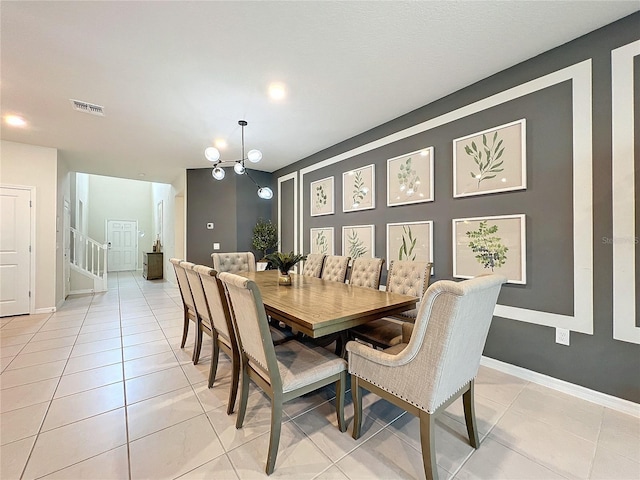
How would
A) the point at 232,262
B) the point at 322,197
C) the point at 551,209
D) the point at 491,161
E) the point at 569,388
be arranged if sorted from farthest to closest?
the point at 322,197, the point at 232,262, the point at 491,161, the point at 551,209, the point at 569,388

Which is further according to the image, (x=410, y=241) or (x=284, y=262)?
(x=410, y=241)

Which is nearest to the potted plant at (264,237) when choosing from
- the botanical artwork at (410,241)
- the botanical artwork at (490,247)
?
the botanical artwork at (410,241)

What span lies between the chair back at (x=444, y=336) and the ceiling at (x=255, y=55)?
188 centimetres

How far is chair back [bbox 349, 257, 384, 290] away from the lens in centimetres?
290

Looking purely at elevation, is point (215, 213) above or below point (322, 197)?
below

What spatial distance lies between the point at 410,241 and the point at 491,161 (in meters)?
1.17

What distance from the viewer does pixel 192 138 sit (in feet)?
13.2

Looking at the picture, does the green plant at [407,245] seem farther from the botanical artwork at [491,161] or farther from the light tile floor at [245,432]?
the light tile floor at [245,432]

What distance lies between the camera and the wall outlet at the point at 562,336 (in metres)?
2.14

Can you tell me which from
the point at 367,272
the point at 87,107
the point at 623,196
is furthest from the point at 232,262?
the point at 623,196

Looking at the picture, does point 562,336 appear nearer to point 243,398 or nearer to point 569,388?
point 569,388

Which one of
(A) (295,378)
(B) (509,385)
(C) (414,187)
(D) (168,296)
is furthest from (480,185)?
(D) (168,296)

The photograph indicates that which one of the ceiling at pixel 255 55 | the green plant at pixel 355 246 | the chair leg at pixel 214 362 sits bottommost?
the chair leg at pixel 214 362

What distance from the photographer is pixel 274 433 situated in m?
1.39
